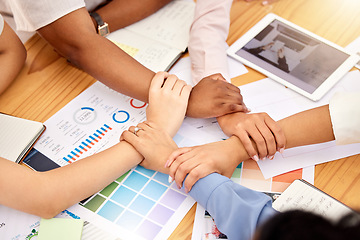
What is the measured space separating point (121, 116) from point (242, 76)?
328 mm

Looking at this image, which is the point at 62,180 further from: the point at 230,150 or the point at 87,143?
the point at 230,150

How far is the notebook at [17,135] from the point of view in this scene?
0.82 metres

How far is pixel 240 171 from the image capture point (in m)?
0.81

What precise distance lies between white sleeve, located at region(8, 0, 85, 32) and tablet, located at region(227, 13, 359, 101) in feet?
1.39

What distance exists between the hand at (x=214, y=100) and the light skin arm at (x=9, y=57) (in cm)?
45

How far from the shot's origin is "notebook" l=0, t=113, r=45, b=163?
820 millimetres

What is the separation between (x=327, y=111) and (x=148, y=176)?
0.41 meters

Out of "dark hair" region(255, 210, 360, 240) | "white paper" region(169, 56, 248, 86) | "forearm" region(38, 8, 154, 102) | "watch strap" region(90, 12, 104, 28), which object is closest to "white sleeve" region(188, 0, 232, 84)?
"white paper" region(169, 56, 248, 86)

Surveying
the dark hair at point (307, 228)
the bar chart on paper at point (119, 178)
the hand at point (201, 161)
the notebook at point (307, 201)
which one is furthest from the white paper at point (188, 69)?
the dark hair at point (307, 228)

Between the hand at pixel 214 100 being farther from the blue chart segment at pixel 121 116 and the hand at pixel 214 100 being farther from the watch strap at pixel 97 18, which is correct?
the watch strap at pixel 97 18

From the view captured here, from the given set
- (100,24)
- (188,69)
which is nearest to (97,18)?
(100,24)

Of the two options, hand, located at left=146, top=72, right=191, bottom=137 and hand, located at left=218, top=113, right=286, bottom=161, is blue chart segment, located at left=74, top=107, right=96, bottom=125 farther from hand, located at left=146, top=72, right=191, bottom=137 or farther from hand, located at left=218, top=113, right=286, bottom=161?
hand, located at left=218, top=113, right=286, bottom=161

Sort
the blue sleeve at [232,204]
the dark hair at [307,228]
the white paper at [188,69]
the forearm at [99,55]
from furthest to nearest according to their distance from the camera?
the white paper at [188,69], the forearm at [99,55], the blue sleeve at [232,204], the dark hair at [307,228]

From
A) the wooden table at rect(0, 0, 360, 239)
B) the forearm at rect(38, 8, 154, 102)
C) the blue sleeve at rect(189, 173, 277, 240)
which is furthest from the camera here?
the forearm at rect(38, 8, 154, 102)
